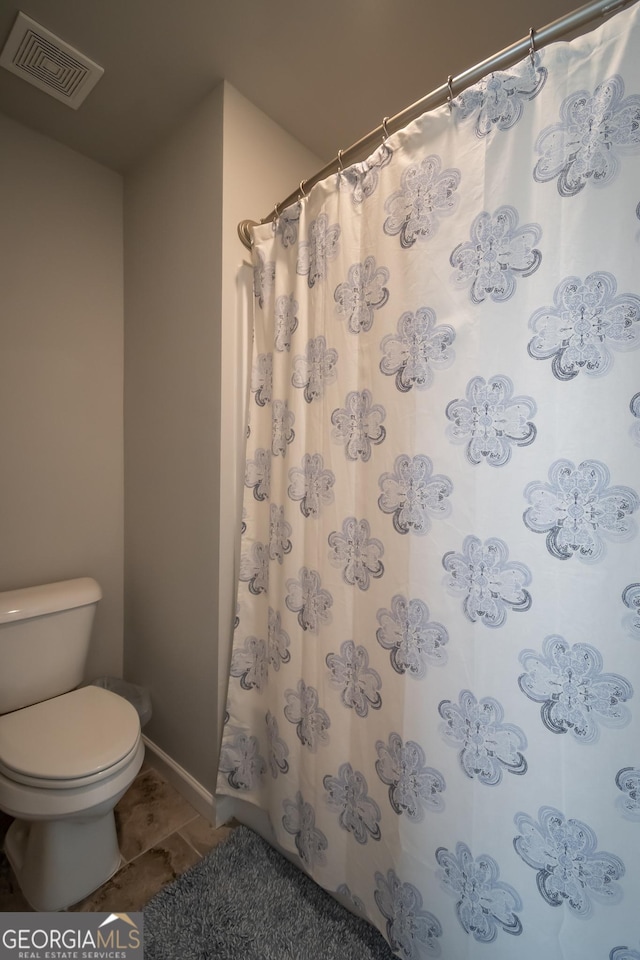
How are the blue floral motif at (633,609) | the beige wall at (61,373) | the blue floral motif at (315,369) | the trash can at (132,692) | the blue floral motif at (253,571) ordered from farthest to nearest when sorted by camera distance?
the trash can at (132,692), the beige wall at (61,373), the blue floral motif at (253,571), the blue floral motif at (315,369), the blue floral motif at (633,609)

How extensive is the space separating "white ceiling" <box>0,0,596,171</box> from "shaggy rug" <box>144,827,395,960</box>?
248cm

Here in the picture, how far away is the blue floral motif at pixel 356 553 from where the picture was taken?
0.94m

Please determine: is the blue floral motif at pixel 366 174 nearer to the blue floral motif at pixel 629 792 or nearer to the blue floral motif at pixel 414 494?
the blue floral motif at pixel 414 494

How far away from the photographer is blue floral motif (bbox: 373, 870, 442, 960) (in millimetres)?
843

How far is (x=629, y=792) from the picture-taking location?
0.62 meters

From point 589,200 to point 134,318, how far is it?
163 centimetres

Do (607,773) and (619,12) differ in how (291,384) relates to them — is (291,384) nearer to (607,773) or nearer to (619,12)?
(619,12)

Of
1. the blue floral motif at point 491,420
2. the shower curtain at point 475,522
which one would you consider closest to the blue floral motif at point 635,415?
the shower curtain at point 475,522

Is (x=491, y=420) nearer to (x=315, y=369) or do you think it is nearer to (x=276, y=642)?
(x=315, y=369)

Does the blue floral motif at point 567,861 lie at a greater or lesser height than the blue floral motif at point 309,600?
lesser

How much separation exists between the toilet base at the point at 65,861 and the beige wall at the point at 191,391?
0.34m

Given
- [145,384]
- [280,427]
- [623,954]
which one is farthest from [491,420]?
[145,384]

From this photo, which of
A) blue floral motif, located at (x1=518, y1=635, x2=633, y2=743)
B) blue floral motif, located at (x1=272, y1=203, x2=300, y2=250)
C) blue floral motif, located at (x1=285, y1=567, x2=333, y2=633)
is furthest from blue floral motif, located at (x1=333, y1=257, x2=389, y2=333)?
blue floral motif, located at (x1=518, y1=635, x2=633, y2=743)

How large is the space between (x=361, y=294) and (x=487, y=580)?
74 cm
